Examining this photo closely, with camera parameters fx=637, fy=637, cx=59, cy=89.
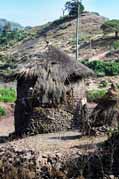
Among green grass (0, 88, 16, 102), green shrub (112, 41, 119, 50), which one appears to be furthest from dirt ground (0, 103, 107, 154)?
green shrub (112, 41, 119, 50)

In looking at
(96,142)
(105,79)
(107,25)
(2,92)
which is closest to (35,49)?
(107,25)

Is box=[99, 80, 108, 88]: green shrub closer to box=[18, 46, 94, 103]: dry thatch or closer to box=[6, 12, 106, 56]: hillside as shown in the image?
box=[18, 46, 94, 103]: dry thatch

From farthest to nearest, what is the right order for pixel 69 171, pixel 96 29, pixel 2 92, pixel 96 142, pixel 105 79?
pixel 96 29, pixel 105 79, pixel 2 92, pixel 96 142, pixel 69 171

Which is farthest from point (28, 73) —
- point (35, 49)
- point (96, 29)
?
point (96, 29)

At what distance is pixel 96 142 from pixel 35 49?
51263mm

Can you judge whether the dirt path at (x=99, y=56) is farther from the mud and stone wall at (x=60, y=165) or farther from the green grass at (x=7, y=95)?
the mud and stone wall at (x=60, y=165)

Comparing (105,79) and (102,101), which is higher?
(102,101)

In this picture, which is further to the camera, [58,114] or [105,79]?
[105,79]

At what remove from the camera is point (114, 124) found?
59.3ft

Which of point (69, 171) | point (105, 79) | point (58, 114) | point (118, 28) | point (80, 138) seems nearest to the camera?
point (69, 171)

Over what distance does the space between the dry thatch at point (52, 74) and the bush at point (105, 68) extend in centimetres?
2395

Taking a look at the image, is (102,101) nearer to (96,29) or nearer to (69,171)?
(69,171)

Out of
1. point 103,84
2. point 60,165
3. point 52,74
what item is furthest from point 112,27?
point 60,165

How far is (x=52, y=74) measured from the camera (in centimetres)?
2134
